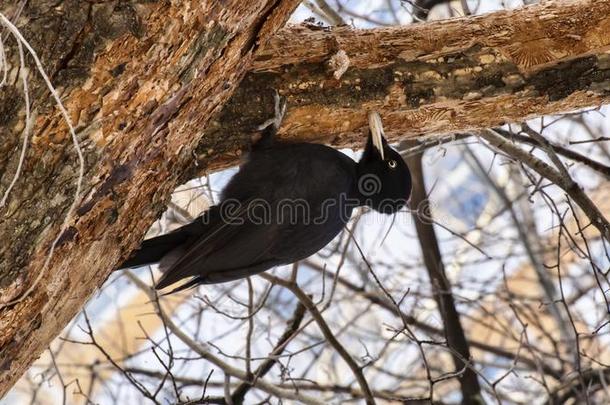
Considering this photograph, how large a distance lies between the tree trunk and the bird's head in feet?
0.67

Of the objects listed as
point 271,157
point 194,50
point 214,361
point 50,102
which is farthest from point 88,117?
point 214,361

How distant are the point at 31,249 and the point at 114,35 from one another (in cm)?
54

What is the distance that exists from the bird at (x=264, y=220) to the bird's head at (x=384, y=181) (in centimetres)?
15

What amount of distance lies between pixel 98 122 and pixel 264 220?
1.09 metres

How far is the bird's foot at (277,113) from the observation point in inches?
107

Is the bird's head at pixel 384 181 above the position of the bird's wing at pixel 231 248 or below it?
above

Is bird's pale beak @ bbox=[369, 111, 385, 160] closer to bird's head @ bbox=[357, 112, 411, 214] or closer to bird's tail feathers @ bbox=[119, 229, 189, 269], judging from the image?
bird's head @ bbox=[357, 112, 411, 214]

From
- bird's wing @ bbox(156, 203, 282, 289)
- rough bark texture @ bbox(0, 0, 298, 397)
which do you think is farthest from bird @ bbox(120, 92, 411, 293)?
rough bark texture @ bbox(0, 0, 298, 397)

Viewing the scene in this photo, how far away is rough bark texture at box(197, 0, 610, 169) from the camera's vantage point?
9.07ft

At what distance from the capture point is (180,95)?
215 centimetres

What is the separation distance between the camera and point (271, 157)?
2910mm

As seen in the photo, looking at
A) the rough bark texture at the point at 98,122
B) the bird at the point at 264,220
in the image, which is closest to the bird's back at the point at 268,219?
the bird at the point at 264,220

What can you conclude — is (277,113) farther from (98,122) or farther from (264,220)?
(98,122)

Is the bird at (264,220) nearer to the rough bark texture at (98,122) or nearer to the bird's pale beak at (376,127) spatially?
the bird's pale beak at (376,127)
